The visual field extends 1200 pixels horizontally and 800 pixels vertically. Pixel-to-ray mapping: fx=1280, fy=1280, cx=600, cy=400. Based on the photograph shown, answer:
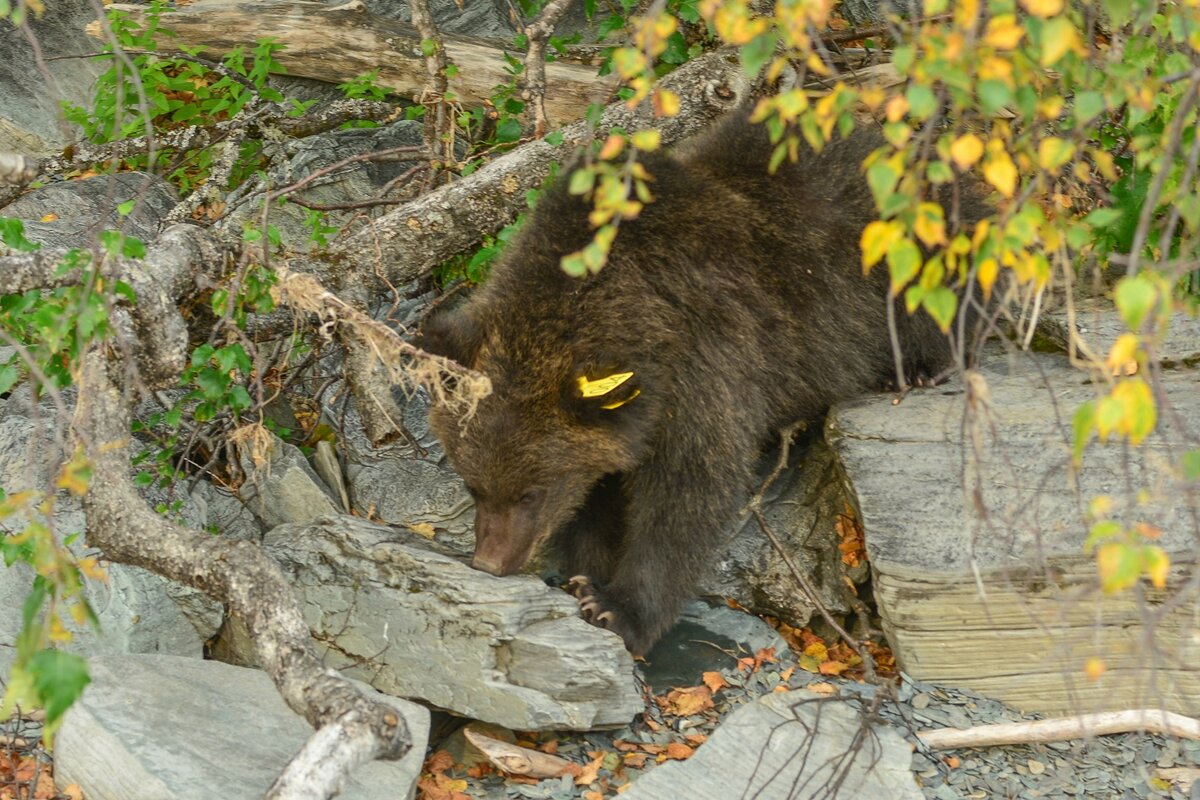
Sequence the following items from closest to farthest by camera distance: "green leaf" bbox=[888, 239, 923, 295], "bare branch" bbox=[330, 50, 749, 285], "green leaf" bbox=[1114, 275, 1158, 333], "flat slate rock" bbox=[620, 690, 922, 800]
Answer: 1. "green leaf" bbox=[1114, 275, 1158, 333]
2. "green leaf" bbox=[888, 239, 923, 295]
3. "flat slate rock" bbox=[620, 690, 922, 800]
4. "bare branch" bbox=[330, 50, 749, 285]

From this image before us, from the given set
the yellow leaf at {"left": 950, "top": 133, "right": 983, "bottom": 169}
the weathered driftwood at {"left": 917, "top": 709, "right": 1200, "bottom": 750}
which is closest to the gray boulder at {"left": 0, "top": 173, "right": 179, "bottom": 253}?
the weathered driftwood at {"left": 917, "top": 709, "right": 1200, "bottom": 750}

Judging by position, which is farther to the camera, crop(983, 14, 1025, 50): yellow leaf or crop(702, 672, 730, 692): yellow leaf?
crop(702, 672, 730, 692): yellow leaf

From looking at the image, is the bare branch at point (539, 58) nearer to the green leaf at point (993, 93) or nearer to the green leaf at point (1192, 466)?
the green leaf at point (993, 93)

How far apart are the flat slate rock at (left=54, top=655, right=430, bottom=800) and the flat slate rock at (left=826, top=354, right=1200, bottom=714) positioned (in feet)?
6.61

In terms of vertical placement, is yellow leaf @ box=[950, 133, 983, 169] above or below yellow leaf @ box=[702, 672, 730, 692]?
above

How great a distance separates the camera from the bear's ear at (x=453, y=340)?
5.24 metres

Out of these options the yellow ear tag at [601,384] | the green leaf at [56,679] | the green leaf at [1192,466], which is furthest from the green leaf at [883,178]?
the yellow ear tag at [601,384]

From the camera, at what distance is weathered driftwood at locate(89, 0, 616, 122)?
25.8 feet

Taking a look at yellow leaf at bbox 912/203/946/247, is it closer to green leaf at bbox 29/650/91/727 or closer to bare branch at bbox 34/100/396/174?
green leaf at bbox 29/650/91/727

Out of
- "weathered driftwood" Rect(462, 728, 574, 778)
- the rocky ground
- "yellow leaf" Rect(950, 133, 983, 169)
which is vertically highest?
"yellow leaf" Rect(950, 133, 983, 169)

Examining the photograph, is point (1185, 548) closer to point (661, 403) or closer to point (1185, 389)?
point (1185, 389)

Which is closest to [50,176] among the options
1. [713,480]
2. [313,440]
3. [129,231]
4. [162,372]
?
[129,231]

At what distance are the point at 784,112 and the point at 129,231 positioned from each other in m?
5.47

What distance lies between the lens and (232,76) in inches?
315
